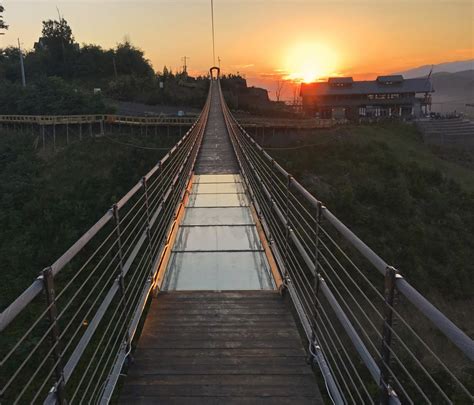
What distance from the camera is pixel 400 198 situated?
20.0m

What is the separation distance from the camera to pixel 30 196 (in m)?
21.7

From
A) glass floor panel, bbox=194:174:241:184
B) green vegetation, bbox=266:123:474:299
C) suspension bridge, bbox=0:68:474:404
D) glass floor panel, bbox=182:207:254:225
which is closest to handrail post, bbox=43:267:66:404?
suspension bridge, bbox=0:68:474:404

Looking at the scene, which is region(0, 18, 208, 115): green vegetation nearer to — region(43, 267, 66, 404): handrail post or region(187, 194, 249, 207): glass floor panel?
region(187, 194, 249, 207): glass floor panel

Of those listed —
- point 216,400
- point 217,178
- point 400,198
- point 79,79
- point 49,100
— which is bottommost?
point 400,198

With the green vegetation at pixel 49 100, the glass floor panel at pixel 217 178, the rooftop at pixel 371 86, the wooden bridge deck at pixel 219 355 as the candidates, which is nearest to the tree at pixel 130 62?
the green vegetation at pixel 49 100

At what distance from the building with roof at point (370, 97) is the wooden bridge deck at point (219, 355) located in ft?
139

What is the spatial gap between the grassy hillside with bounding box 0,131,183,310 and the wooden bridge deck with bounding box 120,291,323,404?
33.9ft

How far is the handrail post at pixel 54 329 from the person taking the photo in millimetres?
1577

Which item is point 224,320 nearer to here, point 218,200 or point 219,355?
point 219,355

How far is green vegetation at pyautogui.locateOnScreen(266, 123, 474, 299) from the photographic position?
15.5m

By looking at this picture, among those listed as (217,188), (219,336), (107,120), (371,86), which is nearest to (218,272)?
(219,336)

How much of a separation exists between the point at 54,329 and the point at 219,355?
1.39 m

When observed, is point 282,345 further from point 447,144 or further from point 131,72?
point 131,72

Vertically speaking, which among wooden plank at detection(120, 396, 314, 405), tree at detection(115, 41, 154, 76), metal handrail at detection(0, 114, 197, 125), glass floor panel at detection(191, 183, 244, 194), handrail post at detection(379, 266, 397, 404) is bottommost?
wooden plank at detection(120, 396, 314, 405)
